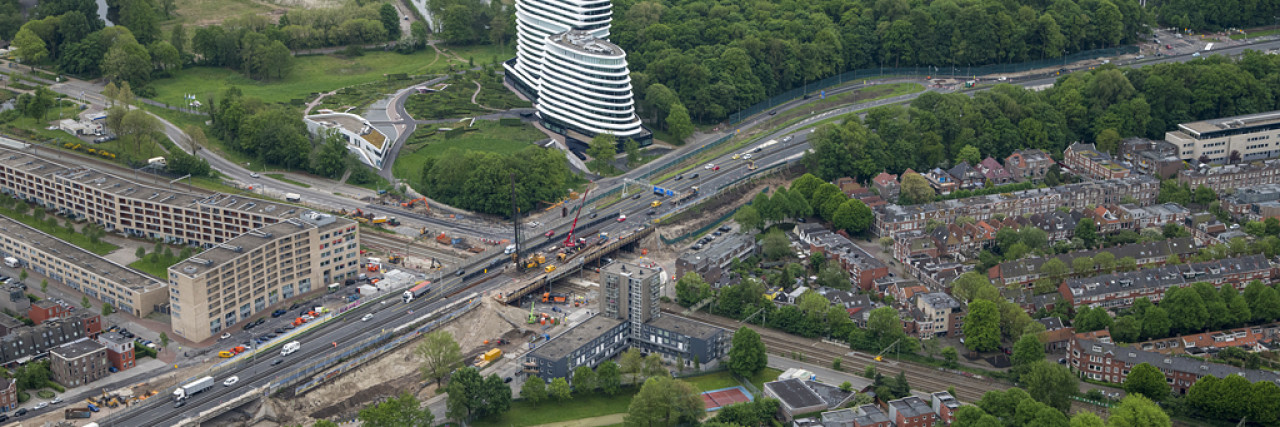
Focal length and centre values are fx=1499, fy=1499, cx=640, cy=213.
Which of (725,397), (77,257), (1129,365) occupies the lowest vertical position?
(725,397)

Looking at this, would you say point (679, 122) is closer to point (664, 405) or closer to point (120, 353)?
point (664, 405)

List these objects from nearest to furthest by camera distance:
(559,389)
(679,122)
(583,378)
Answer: (559,389) → (583,378) → (679,122)

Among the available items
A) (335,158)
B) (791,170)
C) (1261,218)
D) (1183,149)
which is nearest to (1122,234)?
(1261,218)

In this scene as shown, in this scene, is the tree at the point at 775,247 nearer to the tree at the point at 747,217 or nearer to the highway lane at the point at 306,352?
the tree at the point at 747,217

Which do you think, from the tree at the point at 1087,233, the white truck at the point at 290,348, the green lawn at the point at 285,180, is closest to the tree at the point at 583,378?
the white truck at the point at 290,348

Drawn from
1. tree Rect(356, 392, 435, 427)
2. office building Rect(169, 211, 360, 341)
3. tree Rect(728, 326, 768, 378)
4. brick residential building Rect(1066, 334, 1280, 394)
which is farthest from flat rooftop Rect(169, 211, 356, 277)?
brick residential building Rect(1066, 334, 1280, 394)

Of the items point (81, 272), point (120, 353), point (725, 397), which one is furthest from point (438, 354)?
point (81, 272)
